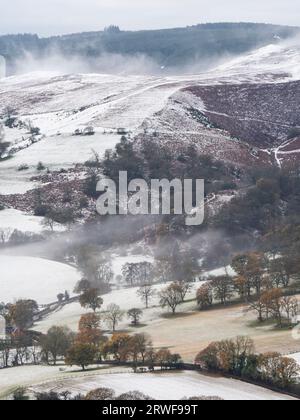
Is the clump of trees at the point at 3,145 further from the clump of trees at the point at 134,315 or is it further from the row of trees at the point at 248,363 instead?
the row of trees at the point at 248,363

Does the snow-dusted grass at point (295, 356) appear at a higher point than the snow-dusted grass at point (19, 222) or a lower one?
lower

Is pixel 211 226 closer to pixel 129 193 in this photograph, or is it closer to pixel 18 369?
pixel 129 193

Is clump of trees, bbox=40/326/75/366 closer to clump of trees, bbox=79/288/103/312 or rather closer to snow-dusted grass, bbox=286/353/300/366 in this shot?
clump of trees, bbox=79/288/103/312

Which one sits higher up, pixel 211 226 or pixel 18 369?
pixel 211 226

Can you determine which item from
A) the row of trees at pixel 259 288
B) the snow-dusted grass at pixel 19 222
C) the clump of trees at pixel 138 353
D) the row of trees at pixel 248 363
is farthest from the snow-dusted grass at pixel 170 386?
the snow-dusted grass at pixel 19 222

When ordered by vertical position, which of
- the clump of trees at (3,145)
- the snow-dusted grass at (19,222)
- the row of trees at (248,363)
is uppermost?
the clump of trees at (3,145)
